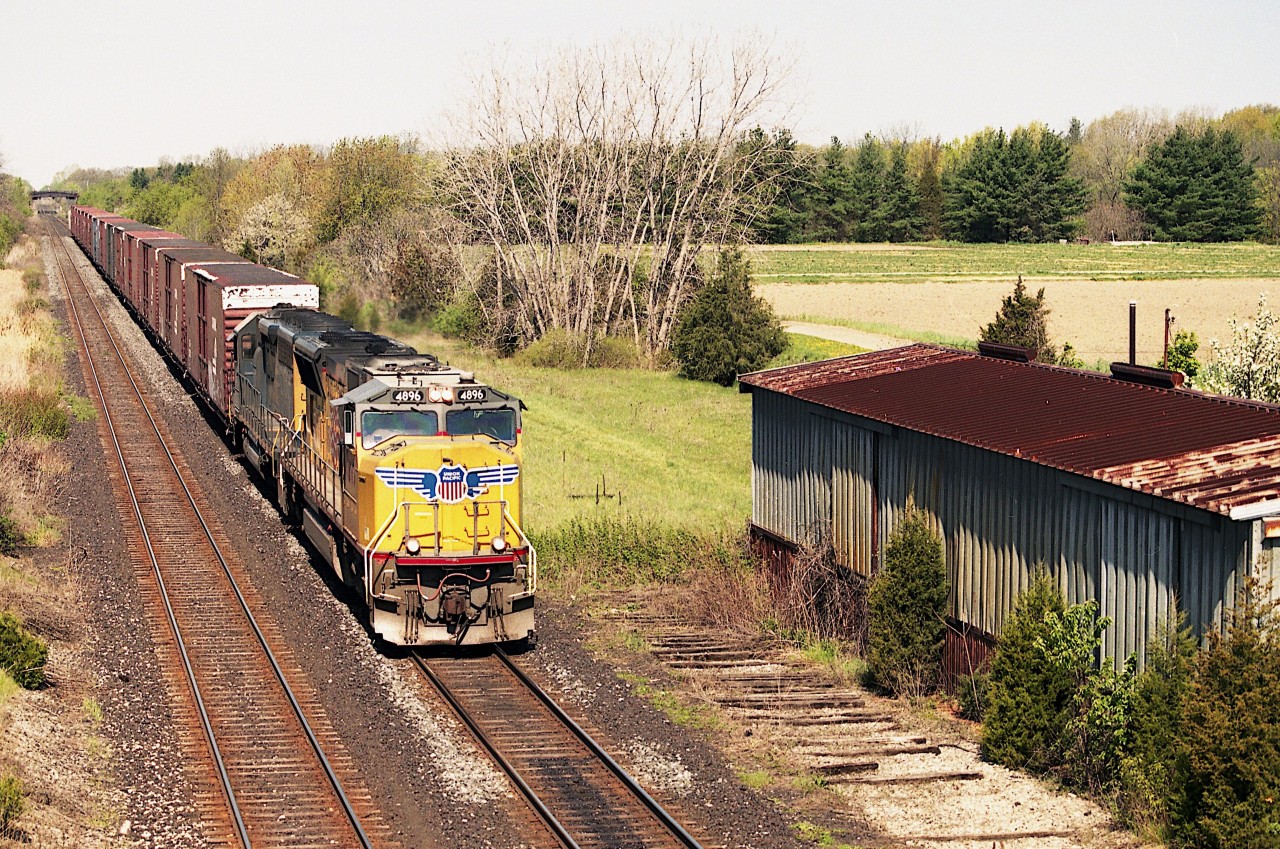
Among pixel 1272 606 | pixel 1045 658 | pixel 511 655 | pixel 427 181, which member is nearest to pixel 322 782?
pixel 511 655

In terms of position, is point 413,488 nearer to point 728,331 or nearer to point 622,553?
point 622,553

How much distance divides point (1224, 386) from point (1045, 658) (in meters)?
12.6

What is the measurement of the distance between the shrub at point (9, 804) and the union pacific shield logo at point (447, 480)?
264 inches

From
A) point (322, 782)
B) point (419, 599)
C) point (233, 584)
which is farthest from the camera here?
point (233, 584)

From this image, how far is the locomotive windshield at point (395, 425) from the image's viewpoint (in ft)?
60.2

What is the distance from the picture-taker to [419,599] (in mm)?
18125

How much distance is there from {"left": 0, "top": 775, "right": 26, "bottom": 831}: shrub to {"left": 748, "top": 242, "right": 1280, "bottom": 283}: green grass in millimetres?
76367

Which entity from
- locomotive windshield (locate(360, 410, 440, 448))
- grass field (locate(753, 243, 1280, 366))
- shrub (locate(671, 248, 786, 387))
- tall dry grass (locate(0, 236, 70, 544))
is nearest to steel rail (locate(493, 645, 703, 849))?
locomotive windshield (locate(360, 410, 440, 448))

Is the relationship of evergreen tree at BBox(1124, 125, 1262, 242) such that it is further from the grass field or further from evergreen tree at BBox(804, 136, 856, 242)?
evergreen tree at BBox(804, 136, 856, 242)

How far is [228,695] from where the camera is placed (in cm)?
1705

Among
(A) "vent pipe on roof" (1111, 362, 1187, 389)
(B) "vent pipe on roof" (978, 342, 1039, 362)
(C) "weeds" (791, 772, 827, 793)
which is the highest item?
(B) "vent pipe on roof" (978, 342, 1039, 362)

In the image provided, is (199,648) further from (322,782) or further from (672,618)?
(672,618)

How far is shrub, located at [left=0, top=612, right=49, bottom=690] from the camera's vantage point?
53.1 feet

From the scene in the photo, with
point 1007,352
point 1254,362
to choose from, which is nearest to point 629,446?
point 1007,352
